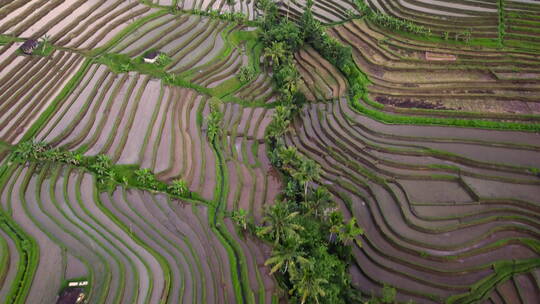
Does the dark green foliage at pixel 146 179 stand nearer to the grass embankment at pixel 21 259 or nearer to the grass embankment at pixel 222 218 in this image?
the grass embankment at pixel 222 218

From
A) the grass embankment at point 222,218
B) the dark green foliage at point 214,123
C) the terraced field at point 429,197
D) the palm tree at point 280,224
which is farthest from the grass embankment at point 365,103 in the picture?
the palm tree at point 280,224

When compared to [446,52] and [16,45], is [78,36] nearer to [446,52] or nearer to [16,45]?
[16,45]

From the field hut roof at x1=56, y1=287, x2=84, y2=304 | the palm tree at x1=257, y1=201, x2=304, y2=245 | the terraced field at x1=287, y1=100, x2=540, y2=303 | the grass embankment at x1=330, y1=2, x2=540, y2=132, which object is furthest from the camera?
the grass embankment at x1=330, y1=2, x2=540, y2=132

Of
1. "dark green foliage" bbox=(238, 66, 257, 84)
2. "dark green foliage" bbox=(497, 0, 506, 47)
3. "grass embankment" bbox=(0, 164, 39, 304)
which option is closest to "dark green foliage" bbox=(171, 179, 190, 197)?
"grass embankment" bbox=(0, 164, 39, 304)

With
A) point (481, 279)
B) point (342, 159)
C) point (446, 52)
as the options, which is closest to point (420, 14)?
point (446, 52)

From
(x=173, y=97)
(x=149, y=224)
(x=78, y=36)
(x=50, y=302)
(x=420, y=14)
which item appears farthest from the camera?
(x=420, y=14)

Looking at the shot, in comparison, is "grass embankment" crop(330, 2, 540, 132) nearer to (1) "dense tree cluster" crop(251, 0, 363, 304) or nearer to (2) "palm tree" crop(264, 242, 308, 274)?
(1) "dense tree cluster" crop(251, 0, 363, 304)

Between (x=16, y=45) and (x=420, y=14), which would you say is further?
(x=420, y=14)

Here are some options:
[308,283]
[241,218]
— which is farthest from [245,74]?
[308,283]
